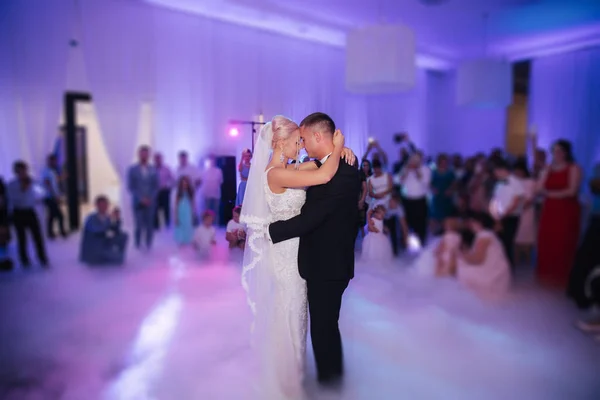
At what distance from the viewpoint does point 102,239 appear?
16.8 feet

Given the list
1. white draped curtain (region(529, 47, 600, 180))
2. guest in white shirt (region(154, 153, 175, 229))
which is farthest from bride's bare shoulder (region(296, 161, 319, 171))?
white draped curtain (region(529, 47, 600, 180))

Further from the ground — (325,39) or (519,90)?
(325,39)

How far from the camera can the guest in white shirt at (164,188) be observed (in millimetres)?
6879

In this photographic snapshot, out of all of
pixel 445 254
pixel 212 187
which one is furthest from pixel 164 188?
pixel 445 254

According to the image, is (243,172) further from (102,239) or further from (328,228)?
(102,239)

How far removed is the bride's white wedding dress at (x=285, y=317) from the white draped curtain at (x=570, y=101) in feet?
28.8

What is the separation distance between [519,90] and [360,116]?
9.32 metres

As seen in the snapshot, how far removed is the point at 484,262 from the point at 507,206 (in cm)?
105

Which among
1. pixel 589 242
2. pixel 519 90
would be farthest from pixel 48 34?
pixel 519 90

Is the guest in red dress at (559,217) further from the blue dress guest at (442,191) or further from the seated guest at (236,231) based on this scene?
the seated guest at (236,231)

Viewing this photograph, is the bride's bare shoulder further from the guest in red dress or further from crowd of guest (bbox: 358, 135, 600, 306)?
the guest in red dress

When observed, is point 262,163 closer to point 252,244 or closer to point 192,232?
point 252,244

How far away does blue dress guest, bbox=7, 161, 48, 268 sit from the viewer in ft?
15.9

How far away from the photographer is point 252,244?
88.7 inches
